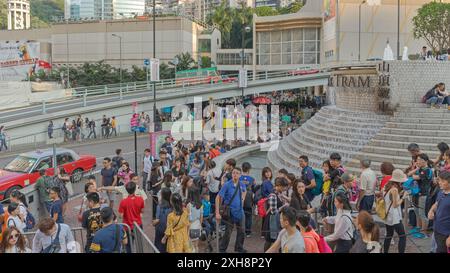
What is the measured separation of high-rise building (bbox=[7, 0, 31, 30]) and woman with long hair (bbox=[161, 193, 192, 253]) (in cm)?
13808

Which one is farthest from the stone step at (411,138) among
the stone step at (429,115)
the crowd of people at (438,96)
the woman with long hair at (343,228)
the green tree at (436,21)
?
the green tree at (436,21)

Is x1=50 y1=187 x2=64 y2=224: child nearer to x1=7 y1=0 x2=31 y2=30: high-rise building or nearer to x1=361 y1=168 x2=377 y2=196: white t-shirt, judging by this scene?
x1=361 y1=168 x2=377 y2=196: white t-shirt

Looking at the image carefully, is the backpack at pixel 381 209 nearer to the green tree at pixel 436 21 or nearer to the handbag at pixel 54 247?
the handbag at pixel 54 247

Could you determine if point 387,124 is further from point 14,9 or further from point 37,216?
point 14,9

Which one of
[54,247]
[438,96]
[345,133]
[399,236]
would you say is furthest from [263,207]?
[438,96]

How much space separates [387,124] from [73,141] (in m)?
18.8

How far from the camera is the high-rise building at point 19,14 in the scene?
134 meters

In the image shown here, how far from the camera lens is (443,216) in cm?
658

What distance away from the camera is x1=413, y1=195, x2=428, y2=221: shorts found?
9430 millimetres

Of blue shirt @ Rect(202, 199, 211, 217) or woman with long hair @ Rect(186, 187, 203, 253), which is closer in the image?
woman with long hair @ Rect(186, 187, 203, 253)

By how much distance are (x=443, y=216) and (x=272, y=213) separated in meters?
2.52

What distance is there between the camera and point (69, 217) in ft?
40.6

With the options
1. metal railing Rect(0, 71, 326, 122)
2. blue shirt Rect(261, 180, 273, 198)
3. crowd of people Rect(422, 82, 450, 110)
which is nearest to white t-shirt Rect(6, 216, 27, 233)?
blue shirt Rect(261, 180, 273, 198)
